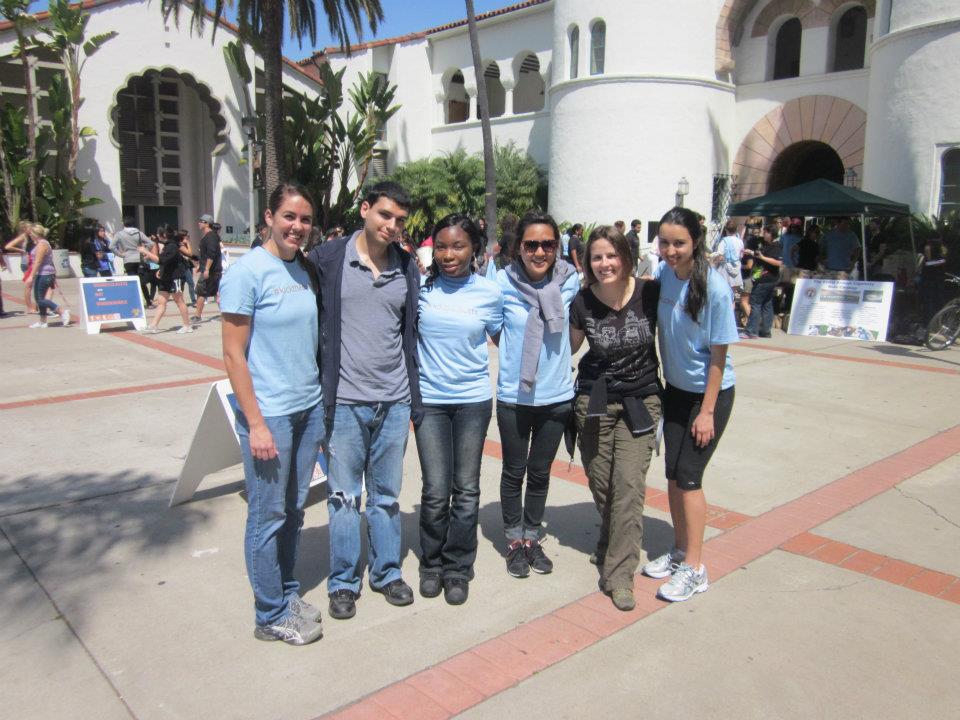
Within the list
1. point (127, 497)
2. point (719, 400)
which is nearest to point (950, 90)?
point (719, 400)

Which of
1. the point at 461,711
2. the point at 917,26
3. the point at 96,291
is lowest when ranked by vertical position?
the point at 461,711

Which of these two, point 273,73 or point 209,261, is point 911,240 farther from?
point 209,261

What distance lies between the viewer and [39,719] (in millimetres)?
2756

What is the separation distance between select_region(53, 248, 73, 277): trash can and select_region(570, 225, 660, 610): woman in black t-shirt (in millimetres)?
20910

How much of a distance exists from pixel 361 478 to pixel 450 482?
1.40 ft

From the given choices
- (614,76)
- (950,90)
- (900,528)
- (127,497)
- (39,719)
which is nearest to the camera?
(39,719)

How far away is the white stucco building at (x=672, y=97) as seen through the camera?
51.6ft

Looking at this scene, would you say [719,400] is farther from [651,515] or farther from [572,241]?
[572,241]

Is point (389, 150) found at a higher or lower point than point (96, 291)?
higher

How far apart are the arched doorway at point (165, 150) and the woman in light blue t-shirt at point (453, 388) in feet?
81.5

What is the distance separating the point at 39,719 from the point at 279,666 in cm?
82

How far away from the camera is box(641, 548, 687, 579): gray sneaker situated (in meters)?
3.97

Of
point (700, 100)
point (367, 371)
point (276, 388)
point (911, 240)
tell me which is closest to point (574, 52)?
point (700, 100)

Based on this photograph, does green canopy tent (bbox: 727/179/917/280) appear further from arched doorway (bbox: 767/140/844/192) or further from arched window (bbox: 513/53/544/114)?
arched window (bbox: 513/53/544/114)
